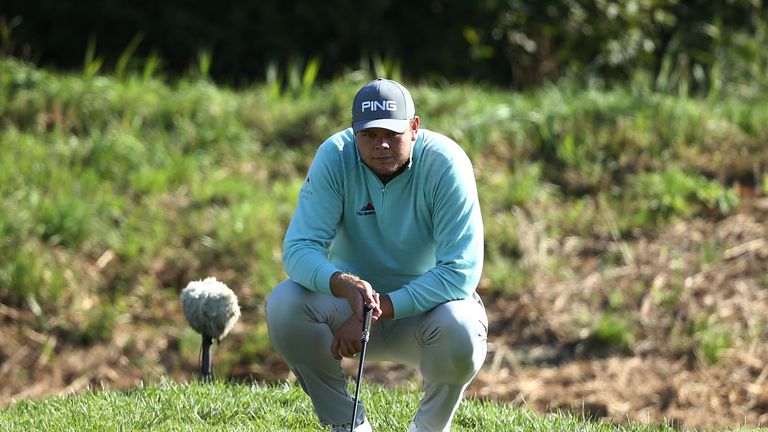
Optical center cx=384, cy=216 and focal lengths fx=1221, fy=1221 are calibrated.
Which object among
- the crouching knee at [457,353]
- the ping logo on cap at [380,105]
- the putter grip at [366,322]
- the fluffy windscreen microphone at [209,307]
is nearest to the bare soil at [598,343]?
the fluffy windscreen microphone at [209,307]

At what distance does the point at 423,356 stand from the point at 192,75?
7.08 m

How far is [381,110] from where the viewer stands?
4.61 meters

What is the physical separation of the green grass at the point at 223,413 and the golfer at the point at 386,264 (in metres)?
0.39

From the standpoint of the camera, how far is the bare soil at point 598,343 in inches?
286

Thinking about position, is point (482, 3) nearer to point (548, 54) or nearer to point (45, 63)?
point (548, 54)

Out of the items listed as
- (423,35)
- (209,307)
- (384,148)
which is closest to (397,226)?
(384,148)

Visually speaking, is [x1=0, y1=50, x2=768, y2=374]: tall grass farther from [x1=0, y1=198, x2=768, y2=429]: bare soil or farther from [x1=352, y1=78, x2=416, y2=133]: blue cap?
[x1=352, y1=78, x2=416, y2=133]: blue cap

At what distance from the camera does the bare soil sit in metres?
7.26

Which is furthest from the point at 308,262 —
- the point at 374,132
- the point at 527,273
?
the point at 527,273

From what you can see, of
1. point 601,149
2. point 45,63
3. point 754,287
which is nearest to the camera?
point 754,287

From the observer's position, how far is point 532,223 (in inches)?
348

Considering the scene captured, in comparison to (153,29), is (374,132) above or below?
above

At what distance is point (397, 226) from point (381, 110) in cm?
50

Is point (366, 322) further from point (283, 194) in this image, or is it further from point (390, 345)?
point (283, 194)
